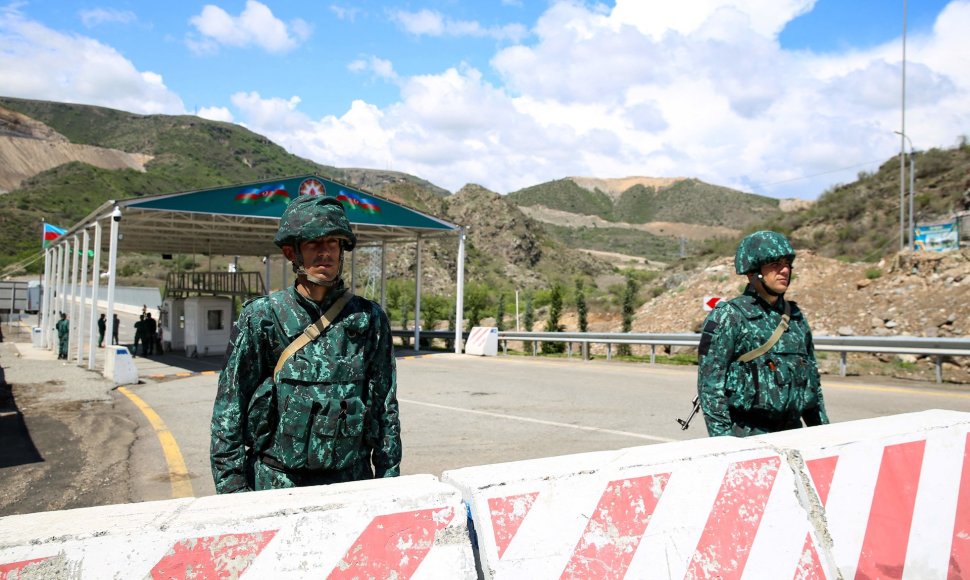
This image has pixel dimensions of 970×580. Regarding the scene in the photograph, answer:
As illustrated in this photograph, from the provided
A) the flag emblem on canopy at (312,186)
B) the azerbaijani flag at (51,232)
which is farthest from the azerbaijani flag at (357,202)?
the azerbaijani flag at (51,232)

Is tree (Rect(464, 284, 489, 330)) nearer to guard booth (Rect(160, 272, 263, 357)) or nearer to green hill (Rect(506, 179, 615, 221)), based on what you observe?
guard booth (Rect(160, 272, 263, 357))

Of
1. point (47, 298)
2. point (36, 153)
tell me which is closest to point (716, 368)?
point (47, 298)

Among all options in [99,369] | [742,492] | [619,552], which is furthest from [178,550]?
[99,369]

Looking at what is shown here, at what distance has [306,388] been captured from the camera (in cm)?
265

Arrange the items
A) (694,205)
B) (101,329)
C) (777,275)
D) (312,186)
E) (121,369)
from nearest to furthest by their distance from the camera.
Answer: (777,275) → (121,369) → (312,186) → (101,329) → (694,205)

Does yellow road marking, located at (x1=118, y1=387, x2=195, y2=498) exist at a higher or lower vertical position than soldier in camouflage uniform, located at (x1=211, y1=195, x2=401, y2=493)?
lower

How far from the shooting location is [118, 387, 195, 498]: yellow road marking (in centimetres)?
595

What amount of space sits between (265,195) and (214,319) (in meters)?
7.98

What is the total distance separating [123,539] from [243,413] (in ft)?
3.06

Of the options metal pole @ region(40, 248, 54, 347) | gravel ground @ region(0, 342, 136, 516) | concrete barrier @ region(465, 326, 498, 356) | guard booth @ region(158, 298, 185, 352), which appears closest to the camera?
gravel ground @ region(0, 342, 136, 516)

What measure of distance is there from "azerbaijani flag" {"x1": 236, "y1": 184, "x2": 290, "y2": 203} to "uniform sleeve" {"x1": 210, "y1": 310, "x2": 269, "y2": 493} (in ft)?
56.5

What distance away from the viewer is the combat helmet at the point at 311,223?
274 centimetres

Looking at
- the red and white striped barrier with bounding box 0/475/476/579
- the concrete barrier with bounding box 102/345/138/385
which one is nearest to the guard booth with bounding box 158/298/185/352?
the concrete barrier with bounding box 102/345/138/385

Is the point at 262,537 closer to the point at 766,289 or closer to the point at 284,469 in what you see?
the point at 284,469
